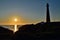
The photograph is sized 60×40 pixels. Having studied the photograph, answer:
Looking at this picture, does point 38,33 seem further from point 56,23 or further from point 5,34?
point 5,34

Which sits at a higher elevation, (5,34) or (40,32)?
(40,32)

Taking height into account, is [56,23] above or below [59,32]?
above

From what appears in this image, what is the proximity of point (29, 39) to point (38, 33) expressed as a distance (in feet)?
5.40

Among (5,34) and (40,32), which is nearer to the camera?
(40,32)

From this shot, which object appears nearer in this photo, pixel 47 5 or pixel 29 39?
pixel 29 39

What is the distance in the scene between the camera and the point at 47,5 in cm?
3231

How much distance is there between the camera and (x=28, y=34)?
77.3 ft

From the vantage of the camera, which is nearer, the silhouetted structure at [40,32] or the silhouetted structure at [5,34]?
the silhouetted structure at [40,32]

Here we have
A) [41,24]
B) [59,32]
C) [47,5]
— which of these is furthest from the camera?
[47,5]

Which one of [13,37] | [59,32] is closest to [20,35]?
[13,37]

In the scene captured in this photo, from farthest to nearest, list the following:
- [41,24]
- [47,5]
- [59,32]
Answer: [47,5], [41,24], [59,32]

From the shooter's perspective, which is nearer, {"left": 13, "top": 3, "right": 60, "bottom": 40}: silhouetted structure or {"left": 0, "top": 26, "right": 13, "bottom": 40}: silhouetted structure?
{"left": 13, "top": 3, "right": 60, "bottom": 40}: silhouetted structure

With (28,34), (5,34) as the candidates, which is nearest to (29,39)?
(28,34)

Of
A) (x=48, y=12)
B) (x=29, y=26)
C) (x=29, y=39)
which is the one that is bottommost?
(x=29, y=39)
